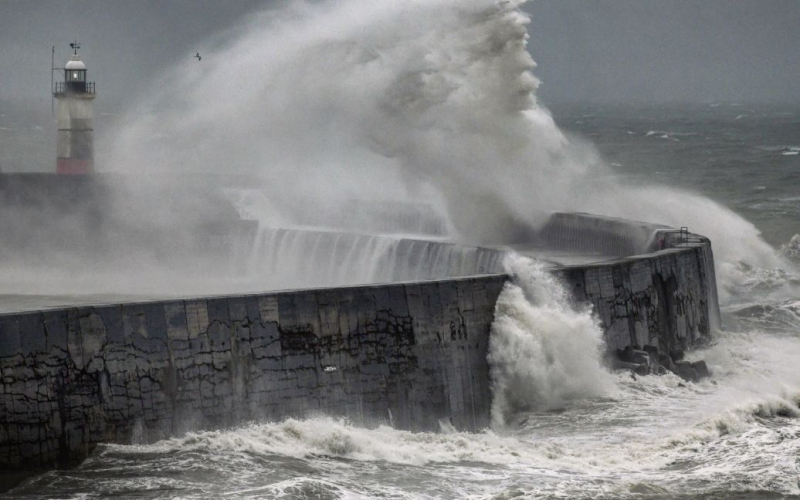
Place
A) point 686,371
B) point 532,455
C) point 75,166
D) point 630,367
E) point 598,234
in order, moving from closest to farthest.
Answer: point 532,455 → point 630,367 → point 686,371 → point 598,234 → point 75,166

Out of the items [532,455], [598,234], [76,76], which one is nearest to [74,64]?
[76,76]

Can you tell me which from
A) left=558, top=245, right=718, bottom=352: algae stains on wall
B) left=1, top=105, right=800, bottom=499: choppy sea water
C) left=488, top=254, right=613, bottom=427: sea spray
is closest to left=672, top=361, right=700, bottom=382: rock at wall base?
left=1, top=105, right=800, bottom=499: choppy sea water

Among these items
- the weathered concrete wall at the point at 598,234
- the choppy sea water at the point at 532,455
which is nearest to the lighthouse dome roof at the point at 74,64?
the weathered concrete wall at the point at 598,234

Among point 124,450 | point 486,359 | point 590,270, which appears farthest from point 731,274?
point 124,450

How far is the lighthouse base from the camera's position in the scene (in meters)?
28.0

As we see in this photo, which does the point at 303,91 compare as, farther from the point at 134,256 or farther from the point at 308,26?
the point at 134,256

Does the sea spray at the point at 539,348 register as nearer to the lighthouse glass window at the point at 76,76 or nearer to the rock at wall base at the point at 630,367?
the rock at wall base at the point at 630,367

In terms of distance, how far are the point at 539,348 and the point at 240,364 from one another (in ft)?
10.6

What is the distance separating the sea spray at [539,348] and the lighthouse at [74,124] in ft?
54.9

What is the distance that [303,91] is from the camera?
81.3 ft

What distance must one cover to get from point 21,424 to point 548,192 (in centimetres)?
1333

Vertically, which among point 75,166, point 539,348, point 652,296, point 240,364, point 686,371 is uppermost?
point 75,166

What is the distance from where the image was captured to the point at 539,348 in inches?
516

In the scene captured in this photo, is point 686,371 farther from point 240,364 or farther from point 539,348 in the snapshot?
point 240,364
